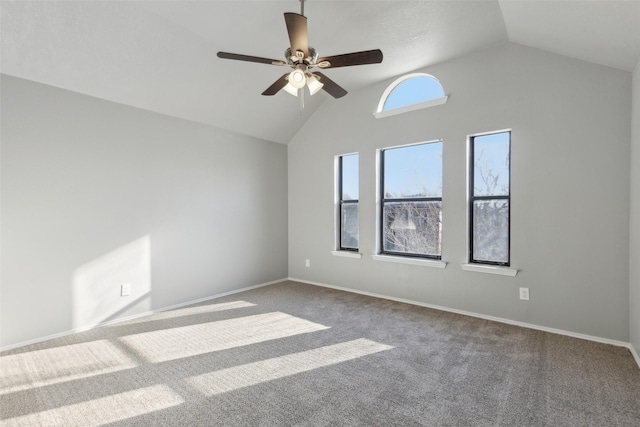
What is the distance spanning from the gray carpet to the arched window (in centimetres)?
258

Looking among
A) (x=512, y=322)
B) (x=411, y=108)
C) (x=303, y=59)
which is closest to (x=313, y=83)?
(x=303, y=59)

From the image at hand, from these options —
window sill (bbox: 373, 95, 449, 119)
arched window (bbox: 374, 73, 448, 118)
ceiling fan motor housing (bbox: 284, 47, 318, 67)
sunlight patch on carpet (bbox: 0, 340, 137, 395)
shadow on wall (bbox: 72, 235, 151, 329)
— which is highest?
arched window (bbox: 374, 73, 448, 118)

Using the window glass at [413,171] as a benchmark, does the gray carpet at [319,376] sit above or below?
below

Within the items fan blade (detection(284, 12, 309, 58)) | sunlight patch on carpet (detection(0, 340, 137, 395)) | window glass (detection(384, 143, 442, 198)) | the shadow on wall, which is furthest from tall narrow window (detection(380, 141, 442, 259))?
sunlight patch on carpet (detection(0, 340, 137, 395))

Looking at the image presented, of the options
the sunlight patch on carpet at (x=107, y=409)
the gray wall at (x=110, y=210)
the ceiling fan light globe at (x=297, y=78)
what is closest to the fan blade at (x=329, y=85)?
the ceiling fan light globe at (x=297, y=78)

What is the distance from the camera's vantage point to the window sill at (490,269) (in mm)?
3322

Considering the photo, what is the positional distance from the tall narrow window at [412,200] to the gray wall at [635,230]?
170 centimetres

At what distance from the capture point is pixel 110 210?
345 centimetres

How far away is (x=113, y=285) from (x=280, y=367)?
224 centimetres

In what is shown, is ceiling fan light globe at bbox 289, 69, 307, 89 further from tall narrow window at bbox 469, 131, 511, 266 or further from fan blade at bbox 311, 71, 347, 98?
tall narrow window at bbox 469, 131, 511, 266

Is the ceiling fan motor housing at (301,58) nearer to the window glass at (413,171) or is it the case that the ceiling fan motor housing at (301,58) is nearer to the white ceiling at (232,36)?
the white ceiling at (232,36)

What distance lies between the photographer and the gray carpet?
1.90 metres

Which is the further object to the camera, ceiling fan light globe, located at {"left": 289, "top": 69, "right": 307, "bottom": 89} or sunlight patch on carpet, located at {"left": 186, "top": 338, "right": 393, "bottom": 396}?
ceiling fan light globe, located at {"left": 289, "top": 69, "right": 307, "bottom": 89}

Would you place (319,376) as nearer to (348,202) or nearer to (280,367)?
(280,367)
